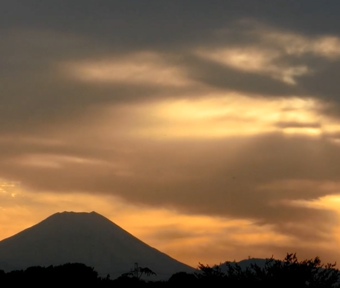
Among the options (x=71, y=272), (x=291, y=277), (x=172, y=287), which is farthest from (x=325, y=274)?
(x=71, y=272)

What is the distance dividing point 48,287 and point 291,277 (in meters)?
36.4

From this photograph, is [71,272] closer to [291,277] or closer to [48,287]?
[48,287]

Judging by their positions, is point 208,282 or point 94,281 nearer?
point 208,282

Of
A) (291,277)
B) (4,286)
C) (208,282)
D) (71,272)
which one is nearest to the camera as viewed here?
(291,277)

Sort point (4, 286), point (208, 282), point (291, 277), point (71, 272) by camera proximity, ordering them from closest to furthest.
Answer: point (291, 277) < point (208, 282) < point (4, 286) < point (71, 272)

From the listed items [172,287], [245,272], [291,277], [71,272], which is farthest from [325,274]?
[71,272]

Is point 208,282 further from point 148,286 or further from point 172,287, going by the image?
point 148,286

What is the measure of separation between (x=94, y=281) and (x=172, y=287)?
7454 millimetres

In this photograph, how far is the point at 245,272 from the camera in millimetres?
33719

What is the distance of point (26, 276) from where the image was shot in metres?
65.2

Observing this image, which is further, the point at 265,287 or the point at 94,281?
the point at 94,281

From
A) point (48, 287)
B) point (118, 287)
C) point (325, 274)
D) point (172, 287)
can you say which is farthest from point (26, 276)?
point (325, 274)

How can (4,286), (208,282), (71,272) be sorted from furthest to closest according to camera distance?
(71,272), (4,286), (208,282)

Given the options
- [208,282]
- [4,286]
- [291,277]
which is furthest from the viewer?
[4,286]
